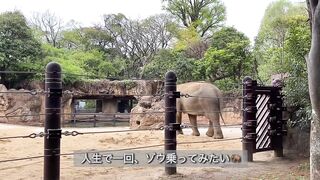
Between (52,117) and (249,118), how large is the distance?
285 centimetres

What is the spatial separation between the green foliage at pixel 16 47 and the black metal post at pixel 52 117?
16859mm

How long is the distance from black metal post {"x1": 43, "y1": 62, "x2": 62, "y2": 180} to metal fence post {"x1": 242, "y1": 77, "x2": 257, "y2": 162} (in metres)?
2.76

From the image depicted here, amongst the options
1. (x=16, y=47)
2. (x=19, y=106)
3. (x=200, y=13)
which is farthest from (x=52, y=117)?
(x=200, y=13)

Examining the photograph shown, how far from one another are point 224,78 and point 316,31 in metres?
16.9

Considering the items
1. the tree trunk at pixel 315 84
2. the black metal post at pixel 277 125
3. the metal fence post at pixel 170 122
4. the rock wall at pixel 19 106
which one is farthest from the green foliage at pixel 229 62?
the tree trunk at pixel 315 84

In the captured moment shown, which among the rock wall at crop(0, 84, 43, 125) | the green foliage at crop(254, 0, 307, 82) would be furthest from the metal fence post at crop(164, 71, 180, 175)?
the green foliage at crop(254, 0, 307, 82)

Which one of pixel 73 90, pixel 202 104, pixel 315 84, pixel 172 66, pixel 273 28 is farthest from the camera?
pixel 73 90

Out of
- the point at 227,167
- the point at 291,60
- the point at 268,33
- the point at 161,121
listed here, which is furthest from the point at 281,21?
the point at 227,167

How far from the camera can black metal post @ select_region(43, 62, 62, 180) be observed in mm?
3301

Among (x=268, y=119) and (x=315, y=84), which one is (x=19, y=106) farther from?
(x=315, y=84)

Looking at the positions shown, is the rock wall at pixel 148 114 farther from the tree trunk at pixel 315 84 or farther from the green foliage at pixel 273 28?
the green foliage at pixel 273 28

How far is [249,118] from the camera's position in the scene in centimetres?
526

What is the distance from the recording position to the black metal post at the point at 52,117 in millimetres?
3301

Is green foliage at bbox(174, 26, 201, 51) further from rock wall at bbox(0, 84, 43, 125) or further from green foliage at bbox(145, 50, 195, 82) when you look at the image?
rock wall at bbox(0, 84, 43, 125)
